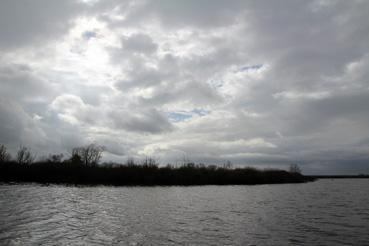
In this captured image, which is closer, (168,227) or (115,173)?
(168,227)

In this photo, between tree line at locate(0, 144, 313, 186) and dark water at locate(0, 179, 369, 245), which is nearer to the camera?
dark water at locate(0, 179, 369, 245)

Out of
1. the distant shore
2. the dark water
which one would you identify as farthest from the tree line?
the dark water

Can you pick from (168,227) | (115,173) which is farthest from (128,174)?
(168,227)

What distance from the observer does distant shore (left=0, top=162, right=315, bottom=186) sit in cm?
10500

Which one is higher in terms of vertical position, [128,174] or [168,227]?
[128,174]

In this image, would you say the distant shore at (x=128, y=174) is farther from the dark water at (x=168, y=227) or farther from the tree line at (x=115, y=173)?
the dark water at (x=168, y=227)

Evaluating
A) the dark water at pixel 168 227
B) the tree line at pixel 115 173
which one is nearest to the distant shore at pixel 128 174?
the tree line at pixel 115 173

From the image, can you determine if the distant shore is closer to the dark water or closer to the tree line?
the tree line

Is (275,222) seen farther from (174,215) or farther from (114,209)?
(114,209)

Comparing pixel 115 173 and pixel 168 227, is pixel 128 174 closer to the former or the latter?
pixel 115 173

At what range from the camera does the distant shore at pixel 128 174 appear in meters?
105

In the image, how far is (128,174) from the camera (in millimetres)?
119938

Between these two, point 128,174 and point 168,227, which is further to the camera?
point 128,174

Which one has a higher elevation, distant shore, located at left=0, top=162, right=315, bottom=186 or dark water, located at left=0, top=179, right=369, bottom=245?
distant shore, located at left=0, top=162, right=315, bottom=186
